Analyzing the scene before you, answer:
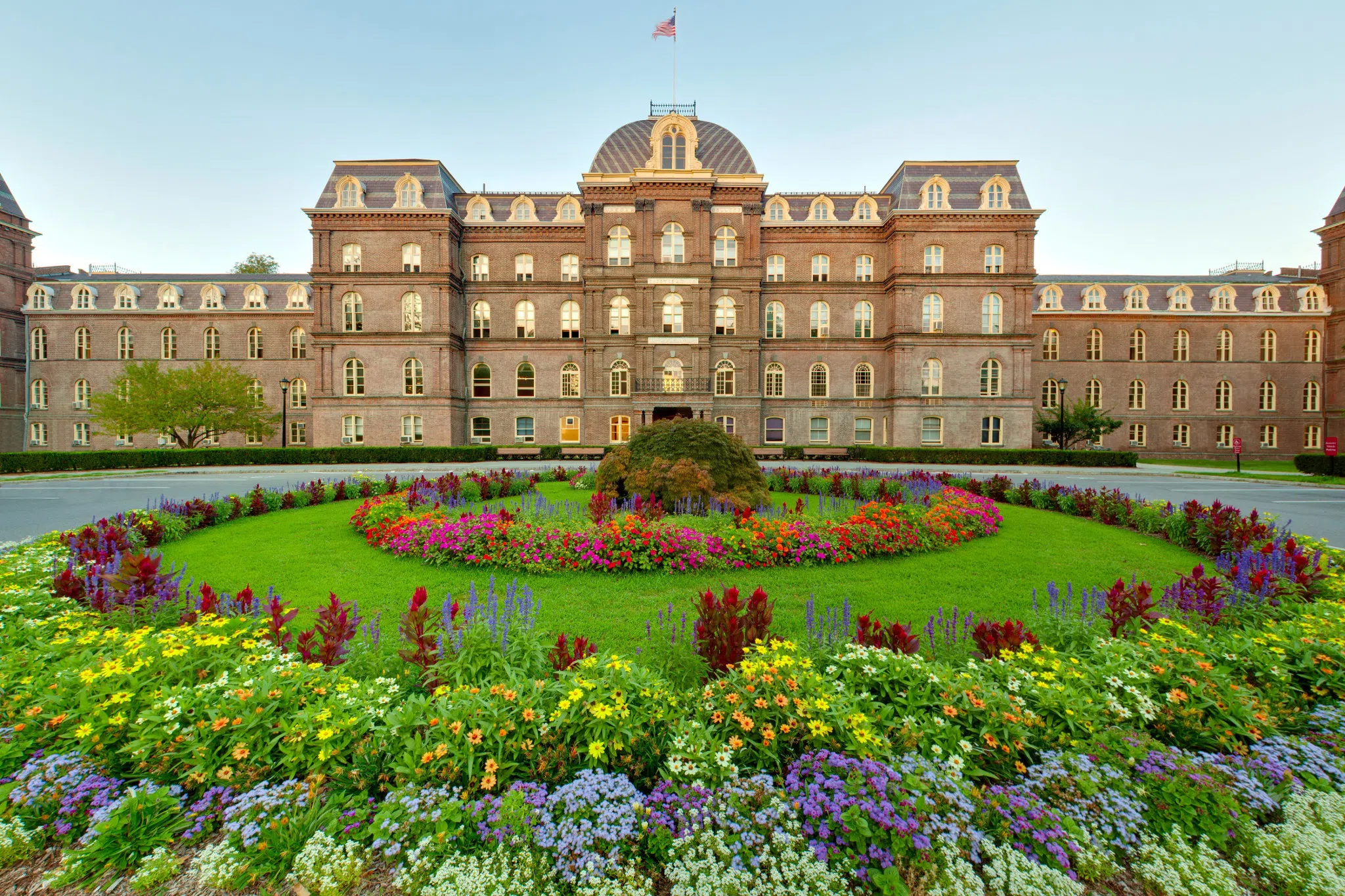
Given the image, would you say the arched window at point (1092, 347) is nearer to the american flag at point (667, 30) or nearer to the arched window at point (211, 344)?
the american flag at point (667, 30)

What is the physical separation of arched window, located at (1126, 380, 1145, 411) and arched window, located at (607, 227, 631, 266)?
36479 mm

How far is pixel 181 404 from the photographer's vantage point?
29.5 metres

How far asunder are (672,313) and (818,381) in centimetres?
1065

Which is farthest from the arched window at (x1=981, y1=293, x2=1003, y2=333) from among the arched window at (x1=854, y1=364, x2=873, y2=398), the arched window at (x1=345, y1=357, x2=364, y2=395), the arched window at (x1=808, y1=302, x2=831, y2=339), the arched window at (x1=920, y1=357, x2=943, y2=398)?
the arched window at (x1=345, y1=357, x2=364, y2=395)

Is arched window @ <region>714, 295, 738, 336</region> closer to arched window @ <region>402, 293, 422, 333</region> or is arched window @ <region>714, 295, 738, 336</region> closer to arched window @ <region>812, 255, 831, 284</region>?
arched window @ <region>812, 255, 831, 284</region>

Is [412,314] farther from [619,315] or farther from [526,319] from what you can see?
[619,315]

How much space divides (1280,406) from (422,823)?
189 ft

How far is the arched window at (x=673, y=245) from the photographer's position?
32875 mm

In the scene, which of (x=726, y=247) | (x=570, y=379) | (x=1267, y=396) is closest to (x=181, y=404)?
(x=570, y=379)

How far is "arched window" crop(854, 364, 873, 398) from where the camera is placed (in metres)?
36.0

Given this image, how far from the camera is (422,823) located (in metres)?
2.55

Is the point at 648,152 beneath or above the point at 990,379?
above

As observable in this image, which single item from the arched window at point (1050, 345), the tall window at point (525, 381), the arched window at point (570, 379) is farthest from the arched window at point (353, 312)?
the arched window at point (1050, 345)

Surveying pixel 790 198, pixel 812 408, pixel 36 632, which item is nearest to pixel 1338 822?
pixel 36 632
